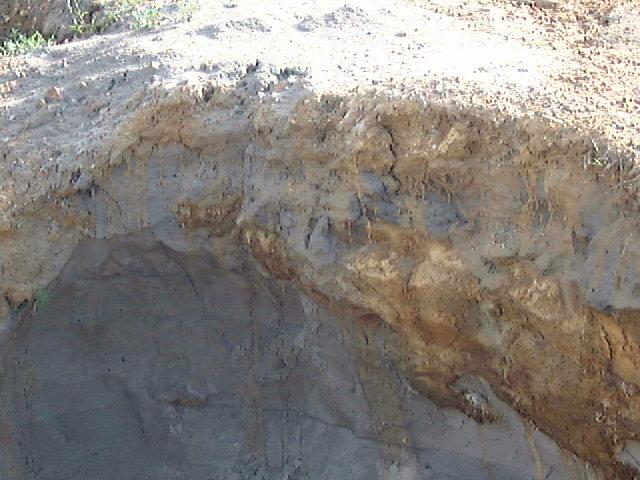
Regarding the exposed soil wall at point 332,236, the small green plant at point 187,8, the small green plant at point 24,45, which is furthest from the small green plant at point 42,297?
the small green plant at point 187,8

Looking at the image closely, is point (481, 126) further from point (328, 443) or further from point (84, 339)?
point (84, 339)

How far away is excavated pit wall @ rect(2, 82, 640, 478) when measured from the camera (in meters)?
4.46

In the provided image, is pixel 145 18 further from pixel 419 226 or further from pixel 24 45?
pixel 419 226

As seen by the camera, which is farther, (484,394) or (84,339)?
(84,339)

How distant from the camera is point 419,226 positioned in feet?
15.4

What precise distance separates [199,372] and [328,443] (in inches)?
30.9

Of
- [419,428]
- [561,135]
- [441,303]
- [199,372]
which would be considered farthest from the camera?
[199,372]

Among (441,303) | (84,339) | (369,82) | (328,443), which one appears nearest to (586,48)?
(369,82)

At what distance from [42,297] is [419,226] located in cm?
197

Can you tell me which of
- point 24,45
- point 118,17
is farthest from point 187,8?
point 24,45

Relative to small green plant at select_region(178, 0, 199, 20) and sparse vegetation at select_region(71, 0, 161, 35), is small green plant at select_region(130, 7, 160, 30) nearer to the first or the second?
sparse vegetation at select_region(71, 0, 161, 35)

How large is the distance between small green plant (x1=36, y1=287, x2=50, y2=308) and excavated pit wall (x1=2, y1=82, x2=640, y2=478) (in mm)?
42

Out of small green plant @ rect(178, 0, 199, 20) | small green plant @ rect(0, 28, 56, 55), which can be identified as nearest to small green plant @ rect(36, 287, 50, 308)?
small green plant @ rect(0, 28, 56, 55)

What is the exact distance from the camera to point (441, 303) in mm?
4781
